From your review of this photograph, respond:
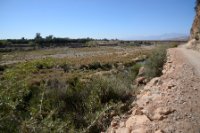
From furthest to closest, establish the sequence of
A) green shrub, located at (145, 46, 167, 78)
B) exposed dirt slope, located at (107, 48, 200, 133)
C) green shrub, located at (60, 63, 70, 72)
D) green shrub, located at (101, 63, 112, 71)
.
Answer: green shrub, located at (101, 63, 112, 71), green shrub, located at (60, 63, 70, 72), green shrub, located at (145, 46, 167, 78), exposed dirt slope, located at (107, 48, 200, 133)

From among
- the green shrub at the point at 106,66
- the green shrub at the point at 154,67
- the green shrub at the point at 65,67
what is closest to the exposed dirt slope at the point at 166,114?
the green shrub at the point at 154,67

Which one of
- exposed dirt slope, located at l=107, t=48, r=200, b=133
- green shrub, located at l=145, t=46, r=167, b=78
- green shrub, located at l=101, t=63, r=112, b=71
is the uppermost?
exposed dirt slope, located at l=107, t=48, r=200, b=133

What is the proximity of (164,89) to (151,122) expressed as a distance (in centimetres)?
420

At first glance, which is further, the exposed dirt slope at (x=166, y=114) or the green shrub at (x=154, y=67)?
the green shrub at (x=154, y=67)

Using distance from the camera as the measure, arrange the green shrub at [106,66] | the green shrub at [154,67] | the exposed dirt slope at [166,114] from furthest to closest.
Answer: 1. the green shrub at [106,66]
2. the green shrub at [154,67]
3. the exposed dirt slope at [166,114]

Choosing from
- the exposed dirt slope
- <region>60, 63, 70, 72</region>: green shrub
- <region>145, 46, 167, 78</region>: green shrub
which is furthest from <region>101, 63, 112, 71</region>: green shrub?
the exposed dirt slope

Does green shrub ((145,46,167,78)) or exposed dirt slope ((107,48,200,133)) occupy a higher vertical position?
exposed dirt slope ((107,48,200,133))

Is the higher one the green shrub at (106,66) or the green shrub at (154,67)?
the green shrub at (154,67)

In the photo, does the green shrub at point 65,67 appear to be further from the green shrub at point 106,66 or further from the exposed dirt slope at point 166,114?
the exposed dirt slope at point 166,114

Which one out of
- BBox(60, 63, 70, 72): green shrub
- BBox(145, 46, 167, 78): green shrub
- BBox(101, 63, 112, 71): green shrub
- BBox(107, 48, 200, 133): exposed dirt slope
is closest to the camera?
BBox(107, 48, 200, 133): exposed dirt slope

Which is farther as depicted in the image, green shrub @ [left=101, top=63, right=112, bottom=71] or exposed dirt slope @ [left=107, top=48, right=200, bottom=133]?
green shrub @ [left=101, top=63, right=112, bottom=71]

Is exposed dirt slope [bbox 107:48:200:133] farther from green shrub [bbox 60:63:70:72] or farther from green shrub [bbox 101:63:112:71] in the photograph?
green shrub [bbox 101:63:112:71]

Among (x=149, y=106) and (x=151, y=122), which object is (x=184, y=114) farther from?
(x=149, y=106)

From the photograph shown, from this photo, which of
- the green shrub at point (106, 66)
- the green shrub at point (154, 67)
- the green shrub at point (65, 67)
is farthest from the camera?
the green shrub at point (106, 66)
